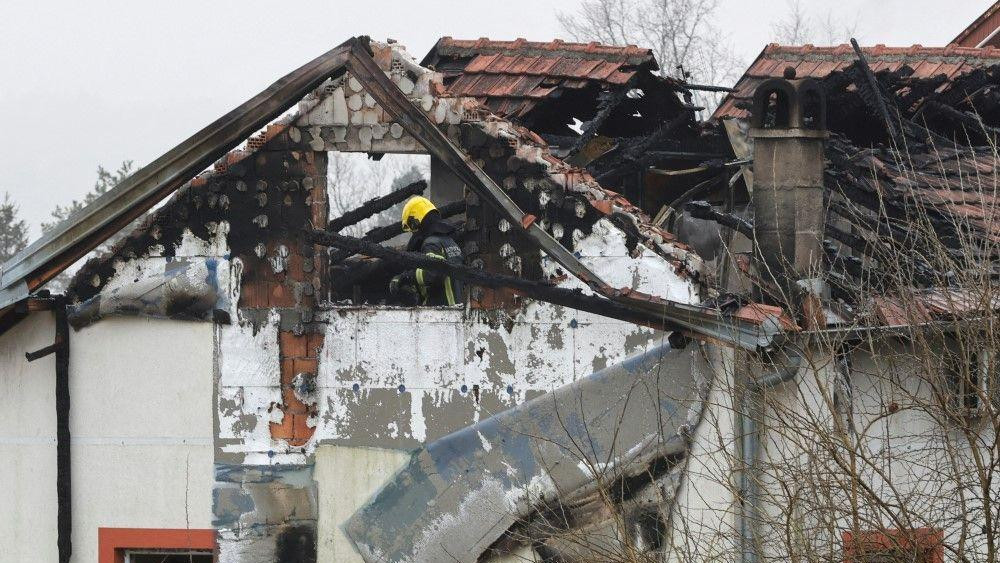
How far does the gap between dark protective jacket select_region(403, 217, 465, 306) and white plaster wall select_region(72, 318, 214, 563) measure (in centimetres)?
166

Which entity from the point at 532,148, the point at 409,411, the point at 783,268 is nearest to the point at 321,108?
the point at 532,148

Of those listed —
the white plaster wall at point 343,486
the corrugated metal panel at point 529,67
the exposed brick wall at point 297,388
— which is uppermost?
the corrugated metal panel at point 529,67

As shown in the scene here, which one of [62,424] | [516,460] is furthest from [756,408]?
[62,424]

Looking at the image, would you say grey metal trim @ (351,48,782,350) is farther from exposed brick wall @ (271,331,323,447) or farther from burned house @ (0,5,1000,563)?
exposed brick wall @ (271,331,323,447)

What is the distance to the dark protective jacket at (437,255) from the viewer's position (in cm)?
1009

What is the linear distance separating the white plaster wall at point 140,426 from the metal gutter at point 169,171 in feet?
2.07

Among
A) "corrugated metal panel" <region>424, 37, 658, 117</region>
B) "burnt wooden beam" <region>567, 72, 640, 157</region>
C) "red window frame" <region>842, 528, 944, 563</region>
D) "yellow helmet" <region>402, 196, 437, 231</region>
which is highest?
"corrugated metal panel" <region>424, 37, 658, 117</region>

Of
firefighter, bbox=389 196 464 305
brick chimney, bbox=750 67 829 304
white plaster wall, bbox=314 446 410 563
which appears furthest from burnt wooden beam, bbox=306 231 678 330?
white plaster wall, bbox=314 446 410 563

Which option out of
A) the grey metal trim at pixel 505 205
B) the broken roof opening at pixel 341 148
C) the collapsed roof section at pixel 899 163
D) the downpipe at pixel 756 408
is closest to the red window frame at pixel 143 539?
A: the broken roof opening at pixel 341 148

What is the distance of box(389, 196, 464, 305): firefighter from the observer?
10141 millimetres

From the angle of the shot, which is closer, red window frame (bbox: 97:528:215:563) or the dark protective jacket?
red window frame (bbox: 97:528:215:563)

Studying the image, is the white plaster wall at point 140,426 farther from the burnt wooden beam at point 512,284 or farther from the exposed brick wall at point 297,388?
the burnt wooden beam at point 512,284

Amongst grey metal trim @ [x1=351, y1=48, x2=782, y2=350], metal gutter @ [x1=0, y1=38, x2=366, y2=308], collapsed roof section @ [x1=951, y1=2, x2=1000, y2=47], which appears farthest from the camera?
collapsed roof section @ [x1=951, y1=2, x2=1000, y2=47]

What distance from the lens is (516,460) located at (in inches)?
377
